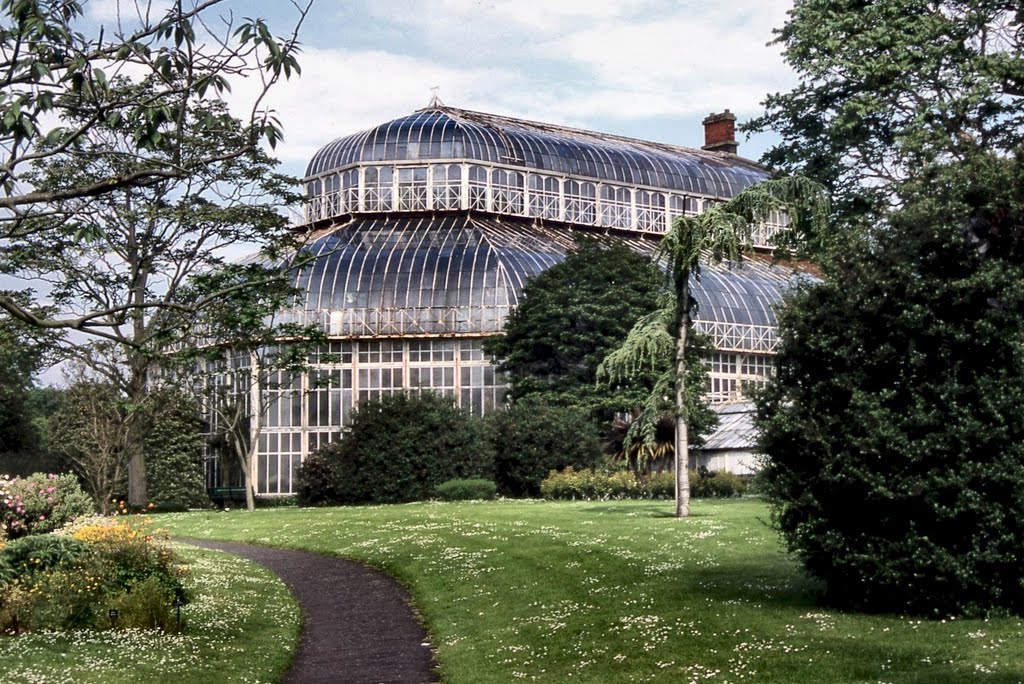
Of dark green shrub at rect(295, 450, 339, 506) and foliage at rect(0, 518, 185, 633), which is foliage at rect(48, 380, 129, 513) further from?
foliage at rect(0, 518, 185, 633)

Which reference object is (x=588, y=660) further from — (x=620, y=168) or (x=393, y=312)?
(x=620, y=168)

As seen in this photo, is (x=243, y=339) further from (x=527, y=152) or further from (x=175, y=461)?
(x=527, y=152)

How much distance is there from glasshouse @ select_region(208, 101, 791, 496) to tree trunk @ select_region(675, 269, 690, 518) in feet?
79.0

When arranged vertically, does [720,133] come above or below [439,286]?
above

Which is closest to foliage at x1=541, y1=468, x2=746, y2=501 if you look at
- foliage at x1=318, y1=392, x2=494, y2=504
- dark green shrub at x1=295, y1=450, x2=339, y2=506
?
foliage at x1=318, y1=392, x2=494, y2=504

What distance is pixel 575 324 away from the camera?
5659 cm

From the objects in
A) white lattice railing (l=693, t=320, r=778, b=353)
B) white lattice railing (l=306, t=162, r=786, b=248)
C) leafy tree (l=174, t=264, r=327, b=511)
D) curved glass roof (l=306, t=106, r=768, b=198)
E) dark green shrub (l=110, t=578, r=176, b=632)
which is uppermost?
curved glass roof (l=306, t=106, r=768, b=198)

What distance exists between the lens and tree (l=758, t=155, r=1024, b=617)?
54.6 feet

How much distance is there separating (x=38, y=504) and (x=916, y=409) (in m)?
21.4

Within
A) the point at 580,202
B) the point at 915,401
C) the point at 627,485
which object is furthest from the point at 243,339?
the point at 580,202

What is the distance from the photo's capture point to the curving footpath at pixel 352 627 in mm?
16562

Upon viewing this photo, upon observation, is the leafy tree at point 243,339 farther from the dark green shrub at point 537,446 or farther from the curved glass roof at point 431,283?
the dark green shrub at point 537,446

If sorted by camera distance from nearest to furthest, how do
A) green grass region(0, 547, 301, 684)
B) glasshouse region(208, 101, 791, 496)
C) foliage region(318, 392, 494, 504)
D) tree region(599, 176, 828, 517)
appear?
1. green grass region(0, 547, 301, 684)
2. tree region(599, 176, 828, 517)
3. foliage region(318, 392, 494, 504)
4. glasshouse region(208, 101, 791, 496)

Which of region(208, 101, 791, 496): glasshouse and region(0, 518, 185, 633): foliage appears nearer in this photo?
region(0, 518, 185, 633): foliage
